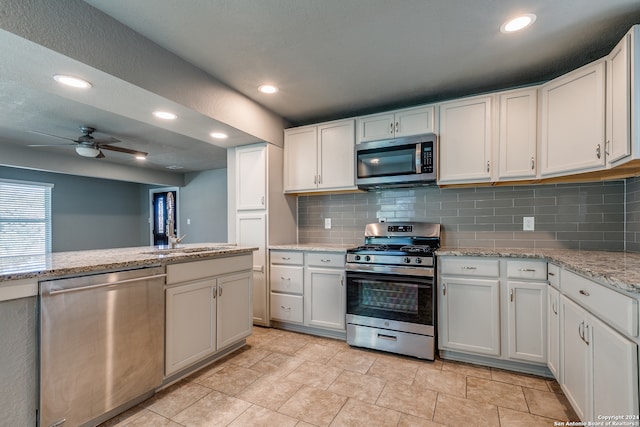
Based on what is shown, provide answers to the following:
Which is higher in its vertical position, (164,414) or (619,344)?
(619,344)

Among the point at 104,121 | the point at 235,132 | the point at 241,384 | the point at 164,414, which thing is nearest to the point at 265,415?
the point at 241,384

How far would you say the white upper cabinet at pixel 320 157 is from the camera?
3166mm

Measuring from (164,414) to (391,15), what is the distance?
9.00 feet

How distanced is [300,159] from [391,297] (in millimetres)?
1795

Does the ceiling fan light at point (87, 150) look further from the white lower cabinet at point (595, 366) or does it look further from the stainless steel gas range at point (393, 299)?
the white lower cabinet at point (595, 366)

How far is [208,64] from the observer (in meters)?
2.30

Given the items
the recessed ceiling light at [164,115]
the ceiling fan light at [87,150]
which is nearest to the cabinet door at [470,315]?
the recessed ceiling light at [164,115]

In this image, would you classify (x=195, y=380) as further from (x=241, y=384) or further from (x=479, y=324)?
(x=479, y=324)

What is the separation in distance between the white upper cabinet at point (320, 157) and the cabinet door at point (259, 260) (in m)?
0.52

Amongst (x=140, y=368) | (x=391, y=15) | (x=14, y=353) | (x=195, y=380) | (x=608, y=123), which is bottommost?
(x=195, y=380)

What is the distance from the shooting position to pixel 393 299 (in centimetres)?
262

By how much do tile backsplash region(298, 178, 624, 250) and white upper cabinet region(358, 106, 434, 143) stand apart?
0.61 m

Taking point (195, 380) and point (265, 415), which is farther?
point (195, 380)

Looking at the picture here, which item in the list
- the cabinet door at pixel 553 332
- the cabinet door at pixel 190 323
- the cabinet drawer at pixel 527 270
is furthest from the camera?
the cabinet drawer at pixel 527 270
